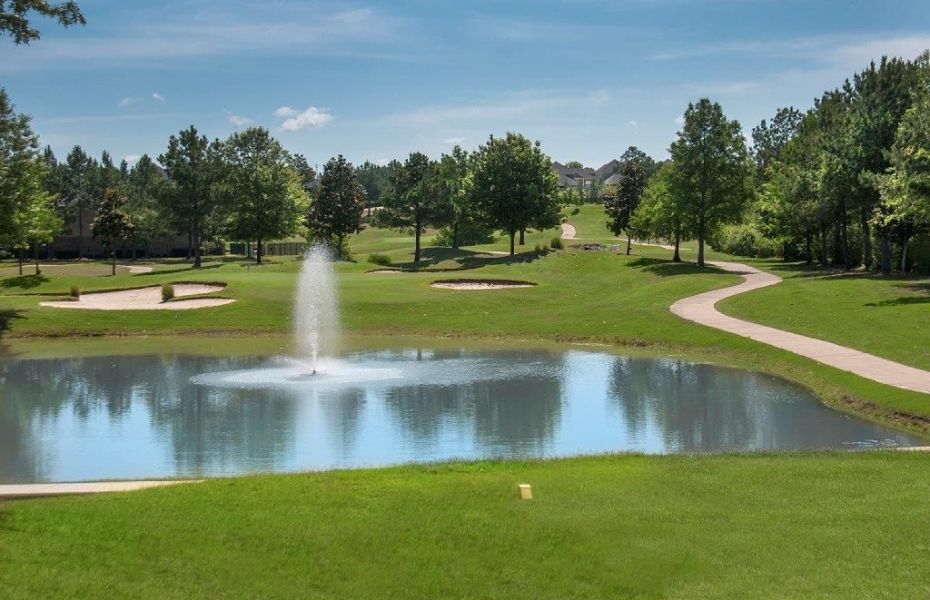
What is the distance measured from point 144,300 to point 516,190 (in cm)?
3766

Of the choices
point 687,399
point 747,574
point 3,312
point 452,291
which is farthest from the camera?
point 452,291

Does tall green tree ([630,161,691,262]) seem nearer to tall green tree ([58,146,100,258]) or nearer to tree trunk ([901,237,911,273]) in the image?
tree trunk ([901,237,911,273])

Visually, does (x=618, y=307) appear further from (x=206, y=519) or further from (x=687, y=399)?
(x=206, y=519)

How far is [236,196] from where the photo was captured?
8325cm

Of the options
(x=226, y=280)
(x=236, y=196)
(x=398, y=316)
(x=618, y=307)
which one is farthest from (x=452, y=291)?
(x=236, y=196)

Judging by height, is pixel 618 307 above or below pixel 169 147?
below

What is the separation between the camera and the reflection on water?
1903cm

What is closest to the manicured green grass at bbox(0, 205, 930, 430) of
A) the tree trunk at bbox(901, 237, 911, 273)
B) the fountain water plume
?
the fountain water plume

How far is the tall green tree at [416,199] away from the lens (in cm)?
8656

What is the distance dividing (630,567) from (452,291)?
4141 centimetres

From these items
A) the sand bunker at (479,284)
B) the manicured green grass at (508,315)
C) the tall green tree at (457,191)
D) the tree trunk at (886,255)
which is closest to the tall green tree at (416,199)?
the tall green tree at (457,191)

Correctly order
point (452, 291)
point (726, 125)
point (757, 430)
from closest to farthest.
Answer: point (757, 430)
point (452, 291)
point (726, 125)

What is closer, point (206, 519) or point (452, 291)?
point (206, 519)

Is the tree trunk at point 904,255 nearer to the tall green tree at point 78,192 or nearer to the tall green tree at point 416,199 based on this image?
the tall green tree at point 416,199
